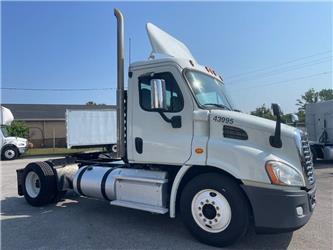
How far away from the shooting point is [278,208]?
444cm

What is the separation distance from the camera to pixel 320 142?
52.6ft

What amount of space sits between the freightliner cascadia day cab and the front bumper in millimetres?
13

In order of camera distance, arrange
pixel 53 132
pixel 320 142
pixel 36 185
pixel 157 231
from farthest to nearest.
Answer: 1. pixel 53 132
2. pixel 320 142
3. pixel 36 185
4. pixel 157 231

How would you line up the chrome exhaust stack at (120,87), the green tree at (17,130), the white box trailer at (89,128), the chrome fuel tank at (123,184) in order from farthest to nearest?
the green tree at (17,130)
the white box trailer at (89,128)
the chrome exhaust stack at (120,87)
the chrome fuel tank at (123,184)

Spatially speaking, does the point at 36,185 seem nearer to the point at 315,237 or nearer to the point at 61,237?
the point at 61,237

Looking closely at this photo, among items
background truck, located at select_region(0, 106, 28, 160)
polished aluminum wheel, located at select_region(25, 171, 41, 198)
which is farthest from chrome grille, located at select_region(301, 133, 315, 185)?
background truck, located at select_region(0, 106, 28, 160)

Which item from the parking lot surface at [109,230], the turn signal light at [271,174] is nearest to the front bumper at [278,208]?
the turn signal light at [271,174]

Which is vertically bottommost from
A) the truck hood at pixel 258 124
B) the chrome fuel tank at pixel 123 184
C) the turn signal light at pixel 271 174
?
the chrome fuel tank at pixel 123 184

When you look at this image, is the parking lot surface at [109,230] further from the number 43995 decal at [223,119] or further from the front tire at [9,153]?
the front tire at [9,153]

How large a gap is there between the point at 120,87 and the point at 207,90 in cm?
170

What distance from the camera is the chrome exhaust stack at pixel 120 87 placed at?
6.14 m

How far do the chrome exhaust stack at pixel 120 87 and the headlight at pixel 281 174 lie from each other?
2.71 metres

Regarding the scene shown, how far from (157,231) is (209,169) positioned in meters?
1.44

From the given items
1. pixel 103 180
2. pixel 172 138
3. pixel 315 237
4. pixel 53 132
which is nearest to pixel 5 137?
pixel 53 132
